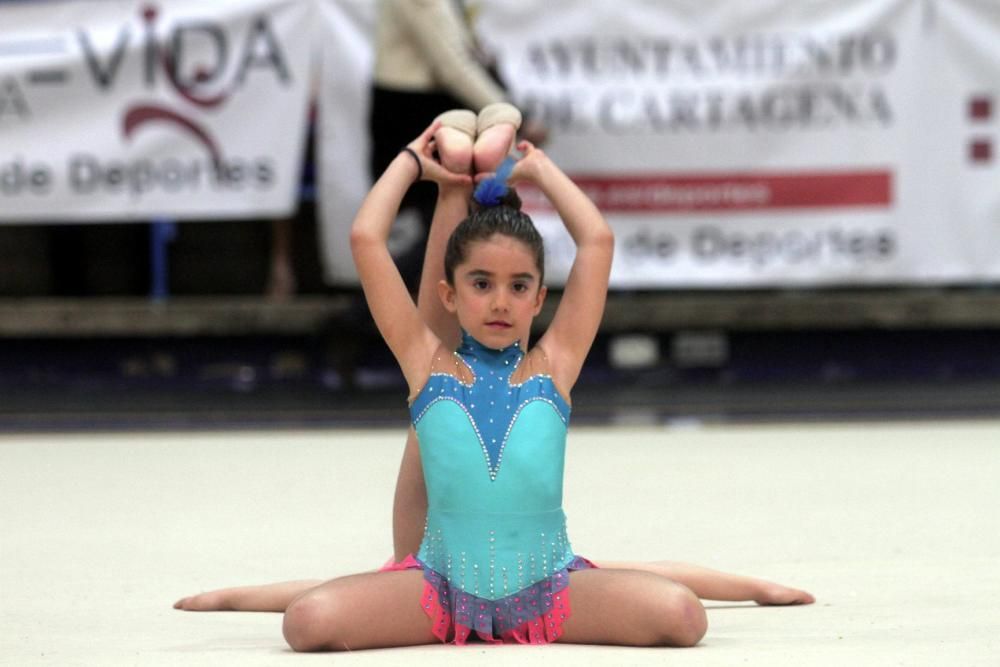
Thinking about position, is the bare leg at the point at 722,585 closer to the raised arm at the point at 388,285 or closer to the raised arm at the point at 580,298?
the raised arm at the point at 580,298

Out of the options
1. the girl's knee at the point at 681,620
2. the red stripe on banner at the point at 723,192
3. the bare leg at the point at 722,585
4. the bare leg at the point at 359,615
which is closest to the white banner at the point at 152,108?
the red stripe on banner at the point at 723,192

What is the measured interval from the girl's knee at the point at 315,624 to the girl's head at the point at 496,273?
0.56 meters

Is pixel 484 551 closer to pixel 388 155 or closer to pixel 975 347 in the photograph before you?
pixel 388 155

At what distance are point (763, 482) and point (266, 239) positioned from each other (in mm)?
3489

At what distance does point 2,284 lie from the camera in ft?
26.3

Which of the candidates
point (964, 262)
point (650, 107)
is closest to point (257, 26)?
point (650, 107)

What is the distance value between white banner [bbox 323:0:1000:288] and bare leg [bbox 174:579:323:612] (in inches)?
155

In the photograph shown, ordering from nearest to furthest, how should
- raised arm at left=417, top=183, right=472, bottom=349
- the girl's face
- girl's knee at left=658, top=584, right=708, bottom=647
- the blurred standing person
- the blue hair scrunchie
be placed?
girl's knee at left=658, top=584, right=708, bottom=647, the girl's face, the blue hair scrunchie, raised arm at left=417, top=183, right=472, bottom=349, the blurred standing person

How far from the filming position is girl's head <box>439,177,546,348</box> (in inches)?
124

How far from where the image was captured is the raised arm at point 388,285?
10.5ft

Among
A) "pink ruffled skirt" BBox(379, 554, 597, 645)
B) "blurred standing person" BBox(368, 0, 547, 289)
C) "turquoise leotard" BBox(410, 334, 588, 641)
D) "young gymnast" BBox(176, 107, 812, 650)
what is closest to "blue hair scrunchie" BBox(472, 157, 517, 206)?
"young gymnast" BBox(176, 107, 812, 650)

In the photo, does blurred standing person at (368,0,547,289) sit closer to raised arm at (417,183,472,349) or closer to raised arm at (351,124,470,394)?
raised arm at (417,183,472,349)

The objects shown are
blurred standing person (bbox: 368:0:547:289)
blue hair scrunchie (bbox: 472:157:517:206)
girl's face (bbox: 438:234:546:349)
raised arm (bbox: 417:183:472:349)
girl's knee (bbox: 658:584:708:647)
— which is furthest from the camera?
blurred standing person (bbox: 368:0:547:289)

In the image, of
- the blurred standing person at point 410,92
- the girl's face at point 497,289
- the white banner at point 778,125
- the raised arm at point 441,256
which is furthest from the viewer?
the white banner at point 778,125
